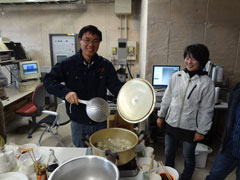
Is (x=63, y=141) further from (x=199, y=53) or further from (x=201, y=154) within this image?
(x=199, y=53)

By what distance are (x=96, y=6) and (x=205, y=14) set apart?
2.33 metres

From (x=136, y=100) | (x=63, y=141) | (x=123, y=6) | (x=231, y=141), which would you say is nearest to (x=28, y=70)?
(x=63, y=141)

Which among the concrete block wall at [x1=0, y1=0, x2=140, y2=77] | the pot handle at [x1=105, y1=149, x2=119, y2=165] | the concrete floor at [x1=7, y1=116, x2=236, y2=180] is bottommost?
the concrete floor at [x1=7, y1=116, x2=236, y2=180]

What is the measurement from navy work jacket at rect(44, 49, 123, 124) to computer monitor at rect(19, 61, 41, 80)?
2.44m

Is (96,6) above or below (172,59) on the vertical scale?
above

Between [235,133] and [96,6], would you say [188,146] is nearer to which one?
[235,133]

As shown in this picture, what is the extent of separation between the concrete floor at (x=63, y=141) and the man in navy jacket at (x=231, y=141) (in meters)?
0.65

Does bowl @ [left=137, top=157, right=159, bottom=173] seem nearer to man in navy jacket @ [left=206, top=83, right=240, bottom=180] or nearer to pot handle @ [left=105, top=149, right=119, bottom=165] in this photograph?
pot handle @ [left=105, top=149, right=119, bottom=165]

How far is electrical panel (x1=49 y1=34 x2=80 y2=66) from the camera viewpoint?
3812 millimetres

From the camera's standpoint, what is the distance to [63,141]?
287cm

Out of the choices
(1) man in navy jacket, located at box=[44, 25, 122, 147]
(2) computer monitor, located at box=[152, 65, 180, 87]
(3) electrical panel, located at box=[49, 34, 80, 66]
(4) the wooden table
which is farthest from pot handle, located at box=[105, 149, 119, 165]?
(3) electrical panel, located at box=[49, 34, 80, 66]

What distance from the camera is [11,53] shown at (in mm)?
3455

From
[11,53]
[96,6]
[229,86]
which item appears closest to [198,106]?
[229,86]

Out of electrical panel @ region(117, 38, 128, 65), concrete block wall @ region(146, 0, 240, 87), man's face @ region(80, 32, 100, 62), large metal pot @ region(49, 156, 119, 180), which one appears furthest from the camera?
electrical panel @ region(117, 38, 128, 65)
